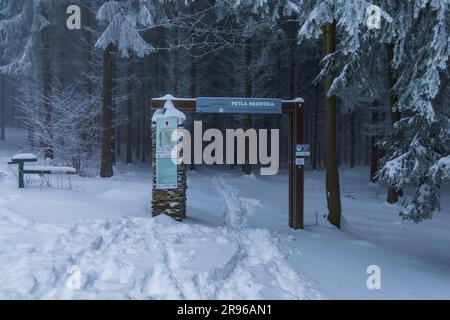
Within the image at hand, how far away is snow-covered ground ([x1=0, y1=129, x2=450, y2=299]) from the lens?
507 centimetres

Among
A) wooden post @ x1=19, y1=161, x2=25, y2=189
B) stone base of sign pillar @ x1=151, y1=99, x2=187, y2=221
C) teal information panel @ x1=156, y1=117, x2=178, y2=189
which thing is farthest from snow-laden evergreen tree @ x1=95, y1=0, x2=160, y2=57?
stone base of sign pillar @ x1=151, y1=99, x2=187, y2=221

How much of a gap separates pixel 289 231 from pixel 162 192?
3146 millimetres

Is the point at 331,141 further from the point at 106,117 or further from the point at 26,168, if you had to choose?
the point at 106,117

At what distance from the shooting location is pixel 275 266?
254 inches

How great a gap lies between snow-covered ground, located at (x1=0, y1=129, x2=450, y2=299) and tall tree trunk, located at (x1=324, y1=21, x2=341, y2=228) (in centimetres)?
48

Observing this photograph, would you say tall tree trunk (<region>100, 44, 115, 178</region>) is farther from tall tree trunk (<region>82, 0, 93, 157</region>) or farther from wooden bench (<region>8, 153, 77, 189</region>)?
wooden bench (<region>8, 153, 77, 189</region>)

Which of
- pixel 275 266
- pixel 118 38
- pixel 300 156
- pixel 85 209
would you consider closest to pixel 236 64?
pixel 118 38

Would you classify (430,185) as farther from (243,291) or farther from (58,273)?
(58,273)

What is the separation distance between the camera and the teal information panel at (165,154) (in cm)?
905

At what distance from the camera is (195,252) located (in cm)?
669

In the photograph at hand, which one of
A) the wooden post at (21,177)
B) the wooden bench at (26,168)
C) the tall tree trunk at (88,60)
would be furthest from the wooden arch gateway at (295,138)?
the tall tree trunk at (88,60)

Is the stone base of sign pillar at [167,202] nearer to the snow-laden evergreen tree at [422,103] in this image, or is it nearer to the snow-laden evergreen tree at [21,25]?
the snow-laden evergreen tree at [422,103]

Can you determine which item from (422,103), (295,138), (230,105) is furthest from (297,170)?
(422,103)

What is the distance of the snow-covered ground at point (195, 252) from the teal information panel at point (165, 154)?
0.84 metres
